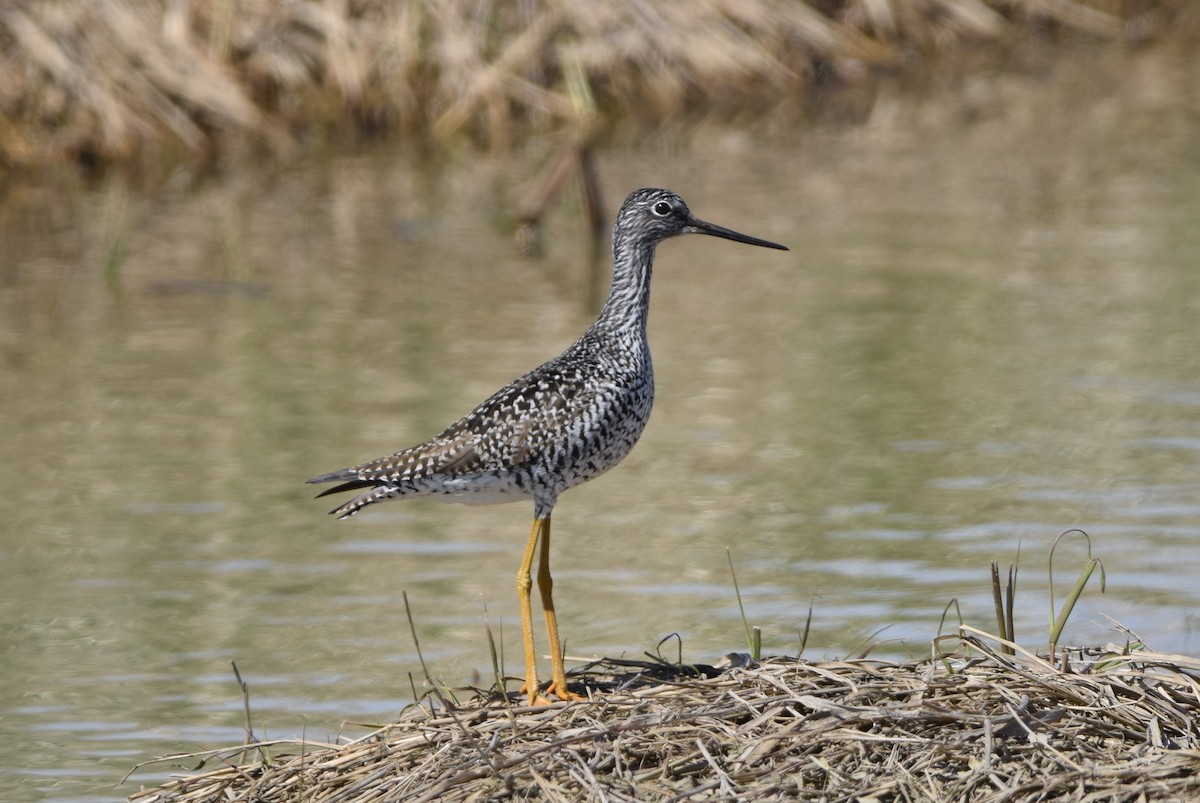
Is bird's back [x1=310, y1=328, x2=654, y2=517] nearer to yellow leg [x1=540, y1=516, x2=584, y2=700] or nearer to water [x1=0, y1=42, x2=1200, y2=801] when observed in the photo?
yellow leg [x1=540, y1=516, x2=584, y2=700]

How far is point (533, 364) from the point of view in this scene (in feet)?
39.7

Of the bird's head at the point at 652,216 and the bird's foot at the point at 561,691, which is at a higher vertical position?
the bird's head at the point at 652,216

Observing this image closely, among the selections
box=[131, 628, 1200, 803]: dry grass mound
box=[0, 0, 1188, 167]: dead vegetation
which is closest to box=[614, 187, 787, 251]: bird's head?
box=[131, 628, 1200, 803]: dry grass mound

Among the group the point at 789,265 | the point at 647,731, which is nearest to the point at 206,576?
the point at 647,731

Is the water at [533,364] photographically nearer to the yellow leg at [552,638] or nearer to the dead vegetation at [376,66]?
the dead vegetation at [376,66]

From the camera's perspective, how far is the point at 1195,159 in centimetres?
1781

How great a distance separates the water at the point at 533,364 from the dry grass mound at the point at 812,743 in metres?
1.55

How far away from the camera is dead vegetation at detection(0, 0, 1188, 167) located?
17.8 metres

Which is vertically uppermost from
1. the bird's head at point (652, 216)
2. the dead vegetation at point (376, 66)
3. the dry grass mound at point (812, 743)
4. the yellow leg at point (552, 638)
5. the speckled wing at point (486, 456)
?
the dead vegetation at point (376, 66)

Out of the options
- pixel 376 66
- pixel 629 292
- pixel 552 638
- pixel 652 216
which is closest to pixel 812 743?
pixel 552 638

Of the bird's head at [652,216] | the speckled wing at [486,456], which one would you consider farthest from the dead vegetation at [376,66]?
the speckled wing at [486,456]

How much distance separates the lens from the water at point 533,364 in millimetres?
8070

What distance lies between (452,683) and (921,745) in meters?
2.72

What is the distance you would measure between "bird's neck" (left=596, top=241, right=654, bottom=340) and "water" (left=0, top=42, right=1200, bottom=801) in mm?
1487
